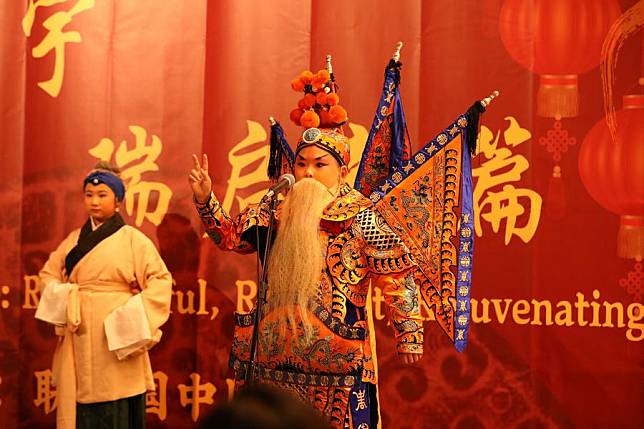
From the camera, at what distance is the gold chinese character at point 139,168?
3.86 m

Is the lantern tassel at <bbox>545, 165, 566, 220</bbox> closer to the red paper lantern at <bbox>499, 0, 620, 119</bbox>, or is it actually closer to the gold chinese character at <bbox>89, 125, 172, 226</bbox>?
the red paper lantern at <bbox>499, 0, 620, 119</bbox>

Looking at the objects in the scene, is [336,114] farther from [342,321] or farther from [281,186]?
[342,321]

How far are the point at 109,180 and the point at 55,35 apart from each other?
0.86 meters

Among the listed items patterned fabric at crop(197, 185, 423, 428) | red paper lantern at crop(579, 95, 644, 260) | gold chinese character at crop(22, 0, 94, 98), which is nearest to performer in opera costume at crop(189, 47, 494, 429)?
patterned fabric at crop(197, 185, 423, 428)

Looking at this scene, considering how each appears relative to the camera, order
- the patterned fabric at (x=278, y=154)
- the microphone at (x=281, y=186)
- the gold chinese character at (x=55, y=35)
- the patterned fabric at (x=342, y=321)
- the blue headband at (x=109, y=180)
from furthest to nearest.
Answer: the gold chinese character at (x=55, y=35) → the blue headband at (x=109, y=180) → the patterned fabric at (x=278, y=154) → the patterned fabric at (x=342, y=321) → the microphone at (x=281, y=186)

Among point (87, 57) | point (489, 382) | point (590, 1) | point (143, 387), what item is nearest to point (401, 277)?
point (489, 382)

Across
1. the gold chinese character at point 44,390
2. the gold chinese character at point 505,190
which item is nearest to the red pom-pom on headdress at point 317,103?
the gold chinese character at point 505,190

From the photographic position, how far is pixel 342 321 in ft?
9.02

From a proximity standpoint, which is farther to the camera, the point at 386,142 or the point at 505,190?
the point at 505,190

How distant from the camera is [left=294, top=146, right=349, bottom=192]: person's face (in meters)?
2.91

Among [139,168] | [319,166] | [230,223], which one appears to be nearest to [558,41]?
[319,166]

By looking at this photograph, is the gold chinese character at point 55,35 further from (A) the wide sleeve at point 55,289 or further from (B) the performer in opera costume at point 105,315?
(A) the wide sleeve at point 55,289

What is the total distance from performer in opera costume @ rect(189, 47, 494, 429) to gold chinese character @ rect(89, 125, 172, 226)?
944 mm

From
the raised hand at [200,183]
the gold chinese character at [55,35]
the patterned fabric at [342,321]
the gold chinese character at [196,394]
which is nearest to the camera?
the patterned fabric at [342,321]
